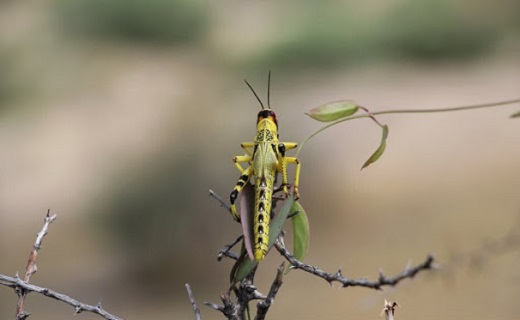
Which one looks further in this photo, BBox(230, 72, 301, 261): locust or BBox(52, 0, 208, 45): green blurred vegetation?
BBox(52, 0, 208, 45): green blurred vegetation

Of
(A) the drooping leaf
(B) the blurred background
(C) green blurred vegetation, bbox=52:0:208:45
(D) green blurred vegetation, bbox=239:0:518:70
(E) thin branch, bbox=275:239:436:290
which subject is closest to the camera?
(E) thin branch, bbox=275:239:436:290

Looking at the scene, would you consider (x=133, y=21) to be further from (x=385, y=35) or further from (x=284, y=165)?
(x=284, y=165)

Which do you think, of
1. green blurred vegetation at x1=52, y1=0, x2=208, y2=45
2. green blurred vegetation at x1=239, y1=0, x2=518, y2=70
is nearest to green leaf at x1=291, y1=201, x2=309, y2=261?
green blurred vegetation at x1=239, y1=0, x2=518, y2=70

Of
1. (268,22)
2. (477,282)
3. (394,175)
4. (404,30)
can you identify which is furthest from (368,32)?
(477,282)

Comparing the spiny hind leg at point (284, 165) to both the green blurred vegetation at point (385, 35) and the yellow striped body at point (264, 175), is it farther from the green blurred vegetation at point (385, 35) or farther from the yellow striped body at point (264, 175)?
the green blurred vegetation at point (385, 35)

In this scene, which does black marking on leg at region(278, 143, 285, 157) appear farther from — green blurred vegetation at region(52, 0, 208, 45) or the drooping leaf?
green blurred vegetation at region(52, 0, 208, 45)

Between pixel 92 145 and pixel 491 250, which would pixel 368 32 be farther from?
pixel 491 250

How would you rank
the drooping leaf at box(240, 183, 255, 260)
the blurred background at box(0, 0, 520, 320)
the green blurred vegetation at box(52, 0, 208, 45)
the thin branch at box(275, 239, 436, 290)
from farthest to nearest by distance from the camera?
the green blurred vegetation at box(52, 0, 208, 45)
the blurred background at box(0, 0, 520, 320)
the drooping leaf at box(240, 183, 255, 260)
the thin branch at box(275, 239, 436, 290)

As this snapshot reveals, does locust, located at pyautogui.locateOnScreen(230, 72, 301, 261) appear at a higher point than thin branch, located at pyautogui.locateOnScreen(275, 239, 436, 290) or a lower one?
higher
